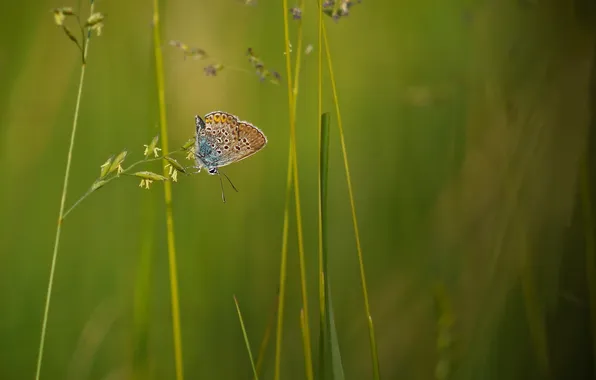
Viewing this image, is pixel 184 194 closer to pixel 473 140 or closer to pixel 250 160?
pixel 250 160

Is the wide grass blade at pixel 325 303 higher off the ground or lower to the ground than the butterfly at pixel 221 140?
lower

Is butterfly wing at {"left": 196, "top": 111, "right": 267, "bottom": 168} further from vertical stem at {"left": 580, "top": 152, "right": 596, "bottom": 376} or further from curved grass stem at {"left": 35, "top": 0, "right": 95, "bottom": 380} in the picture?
vertical stem at {"left": 580, "top": 152, "right": 596, "bottom": 376}

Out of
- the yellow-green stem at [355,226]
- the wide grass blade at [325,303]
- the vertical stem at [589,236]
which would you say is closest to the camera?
the wide grass blade at [325,303]

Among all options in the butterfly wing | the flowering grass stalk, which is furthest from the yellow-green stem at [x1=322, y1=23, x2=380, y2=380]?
the flowering grass stalk

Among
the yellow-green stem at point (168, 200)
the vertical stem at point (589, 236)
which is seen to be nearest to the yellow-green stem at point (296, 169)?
the yellow-green stem at point (168, 200)

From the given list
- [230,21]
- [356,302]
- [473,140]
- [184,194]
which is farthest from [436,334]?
[230,21]

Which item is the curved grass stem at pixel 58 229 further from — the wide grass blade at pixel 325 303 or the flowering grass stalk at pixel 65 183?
the wide grass blade at pixel 325 303

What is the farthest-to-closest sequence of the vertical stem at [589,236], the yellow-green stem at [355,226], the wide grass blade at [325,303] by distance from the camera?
the vertical stem at [589,236] → the yellow-green stem at [355,226] → the wide grass blade at [325,303]

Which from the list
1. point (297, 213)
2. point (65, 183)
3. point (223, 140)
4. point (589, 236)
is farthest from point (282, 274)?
point (589, 236)
